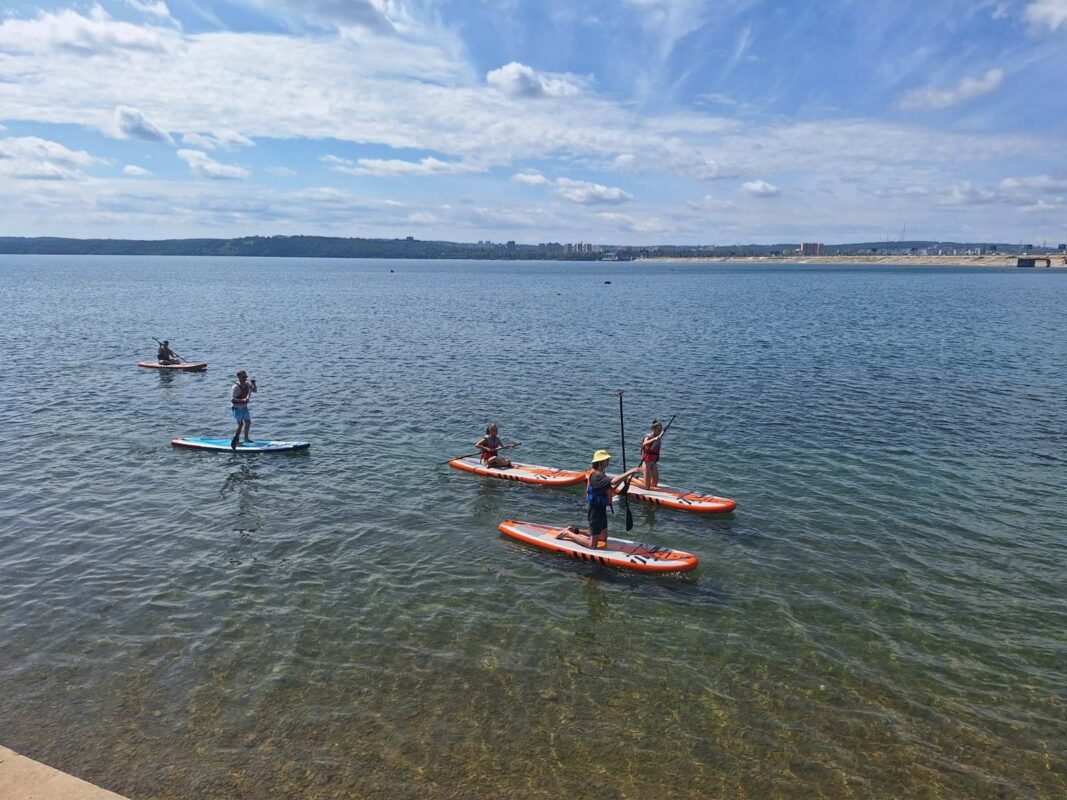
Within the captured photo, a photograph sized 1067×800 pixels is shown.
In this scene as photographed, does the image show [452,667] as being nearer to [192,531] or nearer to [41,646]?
[41,646]

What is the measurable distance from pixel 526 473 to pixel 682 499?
5.53 m

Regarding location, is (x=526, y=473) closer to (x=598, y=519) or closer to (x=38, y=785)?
(x=598, y=519)

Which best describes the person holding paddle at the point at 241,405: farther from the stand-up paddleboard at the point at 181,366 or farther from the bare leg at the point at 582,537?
the stand-up paddleboard at the point at 181,366

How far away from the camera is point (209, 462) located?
1001 inches

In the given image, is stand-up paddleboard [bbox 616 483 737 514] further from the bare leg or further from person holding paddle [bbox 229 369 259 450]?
person holding paddle [bbox 229 369 259 450]

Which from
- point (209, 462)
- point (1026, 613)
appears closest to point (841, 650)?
point (1026, 613)

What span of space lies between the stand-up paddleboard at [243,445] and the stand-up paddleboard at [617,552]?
1114cm

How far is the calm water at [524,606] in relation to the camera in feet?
36.0

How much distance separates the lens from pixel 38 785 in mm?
8422

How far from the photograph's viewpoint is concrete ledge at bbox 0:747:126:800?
8.22 meters

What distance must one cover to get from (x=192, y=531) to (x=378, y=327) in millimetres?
52833

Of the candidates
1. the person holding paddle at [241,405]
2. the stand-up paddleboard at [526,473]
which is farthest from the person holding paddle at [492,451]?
the person holding paddle at [241,405]

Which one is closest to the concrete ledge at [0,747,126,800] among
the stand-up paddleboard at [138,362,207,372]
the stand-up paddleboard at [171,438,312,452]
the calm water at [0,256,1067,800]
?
the calm water at [0,256,1067,800]

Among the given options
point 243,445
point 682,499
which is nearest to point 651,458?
point 682,499
